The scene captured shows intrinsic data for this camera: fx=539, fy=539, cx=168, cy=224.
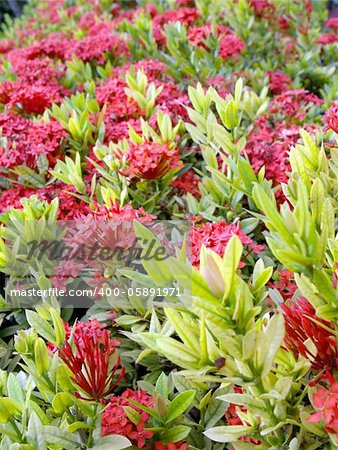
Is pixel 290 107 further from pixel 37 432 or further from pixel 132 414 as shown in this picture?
pixel 37 432

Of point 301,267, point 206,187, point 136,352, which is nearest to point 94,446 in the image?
point 136,352

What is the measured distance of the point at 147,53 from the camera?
9.49ft

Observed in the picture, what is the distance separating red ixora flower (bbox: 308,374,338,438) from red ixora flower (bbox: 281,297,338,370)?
0.06 m

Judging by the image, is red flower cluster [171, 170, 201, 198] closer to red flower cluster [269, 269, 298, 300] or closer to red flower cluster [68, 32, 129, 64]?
red flower cluster [269, 269, 298, 300]

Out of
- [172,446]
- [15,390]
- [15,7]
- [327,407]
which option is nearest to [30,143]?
[15,390]

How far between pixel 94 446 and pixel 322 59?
2417mm

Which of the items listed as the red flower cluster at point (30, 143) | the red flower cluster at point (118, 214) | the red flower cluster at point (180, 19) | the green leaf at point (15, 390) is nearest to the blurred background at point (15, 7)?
the red flower cluster at point (180, 19)

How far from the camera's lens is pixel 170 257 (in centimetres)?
82

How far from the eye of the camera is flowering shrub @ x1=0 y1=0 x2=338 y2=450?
879mm

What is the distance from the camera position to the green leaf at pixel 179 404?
42.6 inches

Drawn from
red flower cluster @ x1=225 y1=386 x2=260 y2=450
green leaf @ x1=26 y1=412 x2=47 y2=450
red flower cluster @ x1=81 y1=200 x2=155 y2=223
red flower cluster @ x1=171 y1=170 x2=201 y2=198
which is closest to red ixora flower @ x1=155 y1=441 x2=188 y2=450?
red flower cluster @ x1=225 y1=386 x2=260 y2=450

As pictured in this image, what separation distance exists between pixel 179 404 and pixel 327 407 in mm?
346

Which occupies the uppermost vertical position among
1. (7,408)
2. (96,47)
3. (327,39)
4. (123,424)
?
(96,47)

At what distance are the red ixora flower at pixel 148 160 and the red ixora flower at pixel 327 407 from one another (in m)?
0.83
